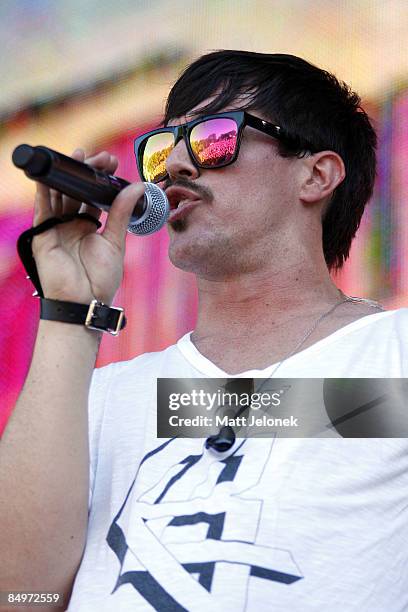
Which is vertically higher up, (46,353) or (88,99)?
(88,99)

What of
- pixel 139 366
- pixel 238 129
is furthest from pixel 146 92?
pixel 139 366

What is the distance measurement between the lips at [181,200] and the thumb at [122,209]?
0.97 ft

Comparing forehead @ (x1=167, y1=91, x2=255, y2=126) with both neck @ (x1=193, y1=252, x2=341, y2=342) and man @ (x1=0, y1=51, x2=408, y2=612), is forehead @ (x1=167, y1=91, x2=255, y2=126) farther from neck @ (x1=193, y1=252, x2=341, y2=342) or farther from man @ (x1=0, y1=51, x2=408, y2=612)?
neck @ (x1=193, y1=252, x2=341, y2=342)

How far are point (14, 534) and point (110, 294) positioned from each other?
0.44 m

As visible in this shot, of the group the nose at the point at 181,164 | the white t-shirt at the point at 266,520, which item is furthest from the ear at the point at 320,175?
the white t-shirt at the point at 266,520

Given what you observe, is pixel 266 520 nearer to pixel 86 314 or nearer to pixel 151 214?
pixel 86 314

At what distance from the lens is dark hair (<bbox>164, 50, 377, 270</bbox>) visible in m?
1.90

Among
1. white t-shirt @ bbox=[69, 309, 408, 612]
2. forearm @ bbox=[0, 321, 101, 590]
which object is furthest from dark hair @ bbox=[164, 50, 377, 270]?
forearm @ bbox=[0, 321, 101, 590]

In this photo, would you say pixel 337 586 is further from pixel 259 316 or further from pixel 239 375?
pixel 259 316

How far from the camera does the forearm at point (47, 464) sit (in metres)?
1.40

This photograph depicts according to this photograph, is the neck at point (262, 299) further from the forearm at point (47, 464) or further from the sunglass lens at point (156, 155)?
the forearm at point (47, 464)

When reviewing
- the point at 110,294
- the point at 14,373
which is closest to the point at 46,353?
the point at 110,294

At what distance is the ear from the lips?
29 cm

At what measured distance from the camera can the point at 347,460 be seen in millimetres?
1374
